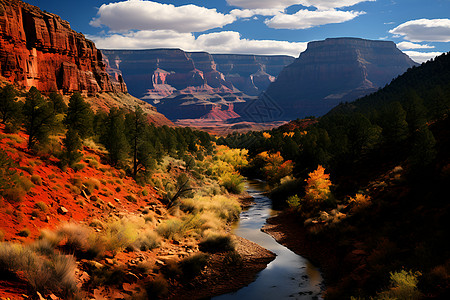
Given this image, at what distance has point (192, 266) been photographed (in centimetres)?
1997

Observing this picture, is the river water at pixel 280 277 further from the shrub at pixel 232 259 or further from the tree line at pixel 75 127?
the tree line at pixel 75 127

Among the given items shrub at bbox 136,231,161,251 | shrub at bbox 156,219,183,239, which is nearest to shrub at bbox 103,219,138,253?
shrub at bbox 136,231,161,251

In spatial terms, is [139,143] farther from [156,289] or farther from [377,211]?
[377,211]

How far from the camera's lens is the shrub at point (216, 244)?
24469 millimetres

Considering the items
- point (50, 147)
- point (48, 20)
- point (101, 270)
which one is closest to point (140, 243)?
point (101, 270)

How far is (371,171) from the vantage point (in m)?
36.0

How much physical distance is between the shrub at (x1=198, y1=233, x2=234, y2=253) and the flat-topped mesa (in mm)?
88856

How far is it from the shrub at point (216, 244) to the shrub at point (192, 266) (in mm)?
3505

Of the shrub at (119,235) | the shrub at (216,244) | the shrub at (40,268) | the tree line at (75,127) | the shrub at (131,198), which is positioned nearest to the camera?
the shrub at (40,268)

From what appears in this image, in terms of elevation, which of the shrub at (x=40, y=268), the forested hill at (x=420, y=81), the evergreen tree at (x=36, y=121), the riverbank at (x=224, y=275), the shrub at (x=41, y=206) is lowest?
the riverbank at (x=224, y=275)

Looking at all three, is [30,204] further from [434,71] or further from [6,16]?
[434,71]

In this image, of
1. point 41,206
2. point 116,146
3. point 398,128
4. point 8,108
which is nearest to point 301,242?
point 116,146

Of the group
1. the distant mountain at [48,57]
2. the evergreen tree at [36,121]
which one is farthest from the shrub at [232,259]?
the distant mountain at [48,57]

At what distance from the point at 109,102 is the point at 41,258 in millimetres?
112693
